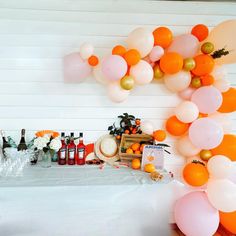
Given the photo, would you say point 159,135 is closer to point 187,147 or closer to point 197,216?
point 187,147

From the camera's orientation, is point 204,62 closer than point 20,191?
No

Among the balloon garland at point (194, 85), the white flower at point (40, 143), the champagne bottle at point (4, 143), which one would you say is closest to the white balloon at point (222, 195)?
the balloon garland at point (194, 85)

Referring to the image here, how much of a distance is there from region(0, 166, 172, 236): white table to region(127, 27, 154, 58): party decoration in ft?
3.37

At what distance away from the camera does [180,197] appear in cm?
207

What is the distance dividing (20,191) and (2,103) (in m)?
0.93

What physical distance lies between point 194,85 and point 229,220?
47.0 inches

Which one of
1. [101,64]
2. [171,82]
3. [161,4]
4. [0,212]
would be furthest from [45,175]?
[161,4]

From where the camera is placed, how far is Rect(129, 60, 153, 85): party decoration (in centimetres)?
192

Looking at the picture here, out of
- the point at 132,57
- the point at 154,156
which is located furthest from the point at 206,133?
the point at 132,57

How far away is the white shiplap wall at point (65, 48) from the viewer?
6.88 feet

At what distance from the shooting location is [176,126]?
2.11 metres

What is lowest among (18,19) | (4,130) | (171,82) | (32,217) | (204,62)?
(32,217)

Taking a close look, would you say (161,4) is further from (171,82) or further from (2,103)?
(2,103)

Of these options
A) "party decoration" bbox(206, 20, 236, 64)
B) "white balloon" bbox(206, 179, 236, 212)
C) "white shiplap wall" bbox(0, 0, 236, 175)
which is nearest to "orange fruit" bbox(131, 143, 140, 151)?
"white shiplap wall" bbox(0, 0, 236, 175)
